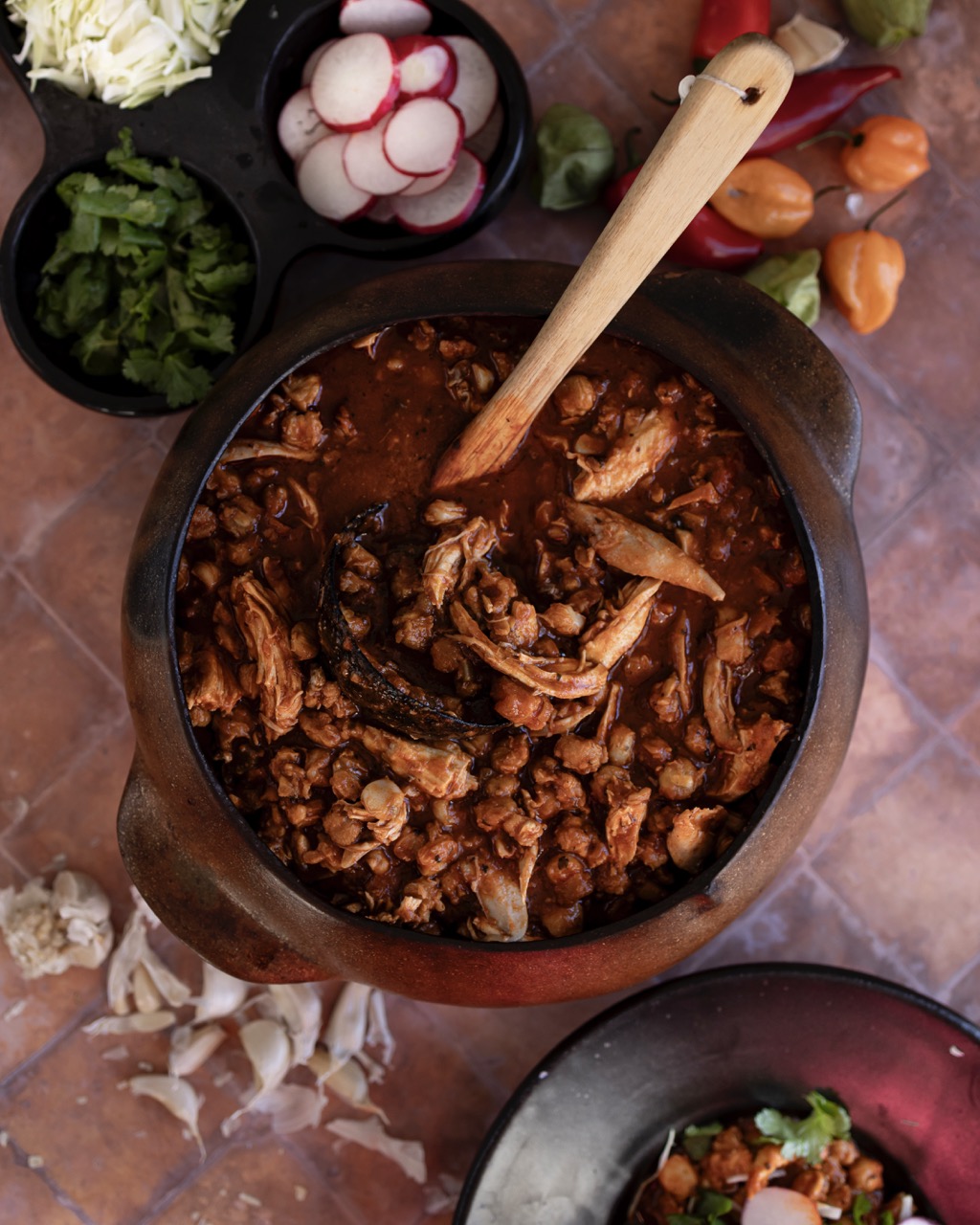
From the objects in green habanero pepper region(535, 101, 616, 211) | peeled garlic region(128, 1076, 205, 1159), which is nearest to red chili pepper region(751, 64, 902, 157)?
green habanero pepper region(535, 101, 616, 211)

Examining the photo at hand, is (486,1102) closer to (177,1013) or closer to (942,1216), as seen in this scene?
(177,1013)

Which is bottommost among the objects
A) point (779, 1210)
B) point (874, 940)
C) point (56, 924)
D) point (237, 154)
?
point (56, 924)

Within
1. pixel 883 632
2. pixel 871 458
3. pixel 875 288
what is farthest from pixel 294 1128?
pixel 875 288

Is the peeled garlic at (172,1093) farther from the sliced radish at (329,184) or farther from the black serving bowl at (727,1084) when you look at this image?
the sliced radish at (329,184)

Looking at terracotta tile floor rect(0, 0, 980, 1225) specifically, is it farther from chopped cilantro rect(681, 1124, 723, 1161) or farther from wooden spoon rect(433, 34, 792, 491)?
wooden spoon rect(433, 34, 792, 491)

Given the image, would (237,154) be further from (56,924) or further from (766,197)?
(56,924)

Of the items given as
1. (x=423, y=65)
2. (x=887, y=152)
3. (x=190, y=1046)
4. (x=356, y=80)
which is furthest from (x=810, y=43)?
(x=190, y=1046)
